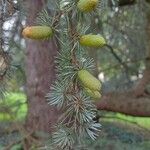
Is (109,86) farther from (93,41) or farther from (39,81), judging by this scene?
(93,41)

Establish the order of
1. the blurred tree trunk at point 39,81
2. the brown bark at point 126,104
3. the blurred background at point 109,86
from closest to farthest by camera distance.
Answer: the blurred background at point 109,86 → the brown bark at point 126,104 → the blurred tree trunk at point 39,81

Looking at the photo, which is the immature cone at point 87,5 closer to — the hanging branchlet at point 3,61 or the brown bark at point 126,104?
the hanging branchlet at point 3,61

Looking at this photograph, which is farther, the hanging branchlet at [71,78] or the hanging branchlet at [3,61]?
the hanging branchlet at [3,61]

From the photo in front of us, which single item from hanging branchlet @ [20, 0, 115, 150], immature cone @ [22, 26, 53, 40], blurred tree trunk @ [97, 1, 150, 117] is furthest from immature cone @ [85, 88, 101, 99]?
blurred tree trunk @ [97, 1, 150, 117]

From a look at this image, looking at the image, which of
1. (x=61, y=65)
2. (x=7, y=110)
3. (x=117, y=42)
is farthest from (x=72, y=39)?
(x=117, y=42)

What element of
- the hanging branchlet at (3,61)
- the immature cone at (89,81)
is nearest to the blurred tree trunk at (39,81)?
the hanging branchlet at (3,61)

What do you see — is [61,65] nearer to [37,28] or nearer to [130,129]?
[37,28]
